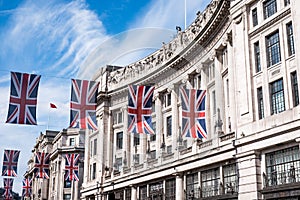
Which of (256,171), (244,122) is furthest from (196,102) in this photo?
(256,171)

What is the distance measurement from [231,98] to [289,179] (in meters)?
10.1

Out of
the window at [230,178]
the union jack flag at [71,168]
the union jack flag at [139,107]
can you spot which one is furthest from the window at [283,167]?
the union jack flag at [71,168]

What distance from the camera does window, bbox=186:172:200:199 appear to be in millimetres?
38272

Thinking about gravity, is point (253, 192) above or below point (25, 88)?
below

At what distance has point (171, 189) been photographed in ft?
141

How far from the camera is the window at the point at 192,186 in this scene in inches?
1507

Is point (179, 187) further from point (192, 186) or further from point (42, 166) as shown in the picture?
point (42, 166)

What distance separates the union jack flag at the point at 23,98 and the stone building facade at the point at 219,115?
1451cm

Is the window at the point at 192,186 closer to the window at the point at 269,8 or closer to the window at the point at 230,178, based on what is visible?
the window at the point at 230,178

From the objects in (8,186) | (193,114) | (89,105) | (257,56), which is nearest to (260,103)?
(257,56)

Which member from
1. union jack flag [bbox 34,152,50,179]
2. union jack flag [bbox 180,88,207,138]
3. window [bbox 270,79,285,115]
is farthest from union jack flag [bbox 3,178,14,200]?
window [bbox 270,79,285,115]

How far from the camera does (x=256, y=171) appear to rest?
2842 centimetres

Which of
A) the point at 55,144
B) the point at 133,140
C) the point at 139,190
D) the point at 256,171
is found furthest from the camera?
the point at 55,144

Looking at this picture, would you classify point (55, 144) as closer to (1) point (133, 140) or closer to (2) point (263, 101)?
(1) point (133, 140)
